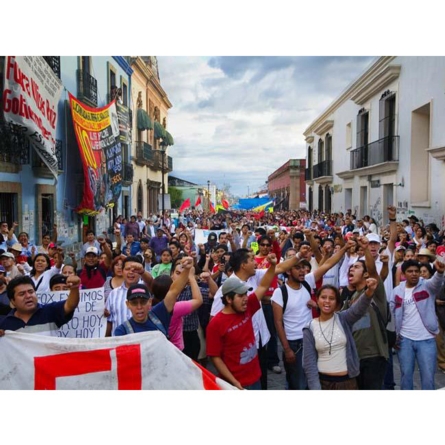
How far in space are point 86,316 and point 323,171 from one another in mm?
26290

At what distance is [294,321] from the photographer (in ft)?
15.2

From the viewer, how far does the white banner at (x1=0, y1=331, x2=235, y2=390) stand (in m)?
3.75

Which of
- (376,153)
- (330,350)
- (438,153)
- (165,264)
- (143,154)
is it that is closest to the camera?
(330,350)

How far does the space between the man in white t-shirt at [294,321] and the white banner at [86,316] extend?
68.5 inches

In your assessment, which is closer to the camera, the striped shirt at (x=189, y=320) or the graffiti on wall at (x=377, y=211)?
the striped shirt at (x=189, y=320)

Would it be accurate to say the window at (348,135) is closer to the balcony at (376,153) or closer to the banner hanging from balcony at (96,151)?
the balcony at (376,153)

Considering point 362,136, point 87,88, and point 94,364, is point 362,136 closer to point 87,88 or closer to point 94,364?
point 87,88

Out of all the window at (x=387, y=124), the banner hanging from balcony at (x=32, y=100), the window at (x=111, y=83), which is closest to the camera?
the banner hanging from balcony at (x=32, y=100)

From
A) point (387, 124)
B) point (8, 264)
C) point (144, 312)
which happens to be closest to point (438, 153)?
point (387, 124)

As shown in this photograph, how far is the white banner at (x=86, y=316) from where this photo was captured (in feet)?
16.0

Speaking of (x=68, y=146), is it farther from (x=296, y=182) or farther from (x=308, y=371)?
(x=296, y=182)

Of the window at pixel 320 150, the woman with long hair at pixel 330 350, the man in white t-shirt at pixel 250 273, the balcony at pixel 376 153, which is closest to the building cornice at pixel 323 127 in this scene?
the window at pixel 320 150

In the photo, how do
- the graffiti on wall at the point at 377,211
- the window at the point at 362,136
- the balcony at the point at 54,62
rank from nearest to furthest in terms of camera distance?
the balcony at the point at 54,62 → the graffiti on wall at the point at 377,211 → the window at the point at 362,136

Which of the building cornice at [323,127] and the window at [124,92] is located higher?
the window at [124,92]
